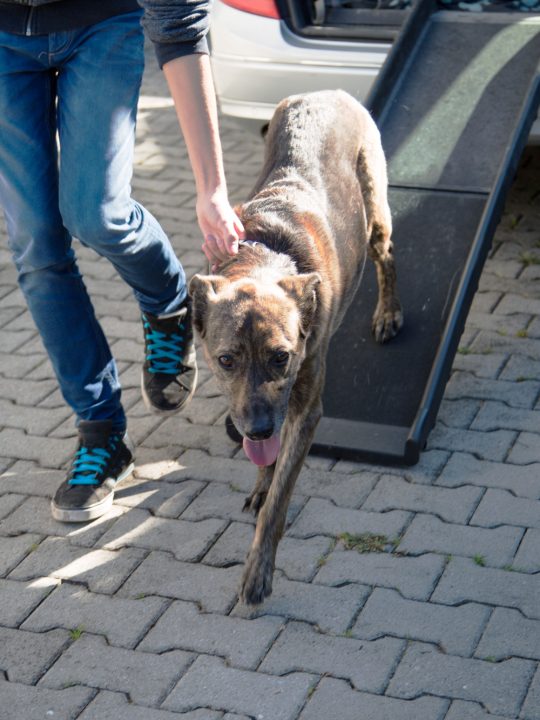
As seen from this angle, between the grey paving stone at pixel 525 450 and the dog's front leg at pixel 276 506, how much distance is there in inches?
37.9

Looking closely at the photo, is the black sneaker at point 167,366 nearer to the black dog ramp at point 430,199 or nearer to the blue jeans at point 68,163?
the blue jeans at point 68,163

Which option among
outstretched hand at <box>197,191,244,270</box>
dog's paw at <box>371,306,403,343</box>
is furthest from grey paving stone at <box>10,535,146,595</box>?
dog's paw at <box>371,306,403,343</box>

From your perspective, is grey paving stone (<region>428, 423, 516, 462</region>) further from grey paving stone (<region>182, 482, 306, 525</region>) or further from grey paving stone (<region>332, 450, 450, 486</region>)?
grey paving stone (<region>182, 482, 306, 525</region>)

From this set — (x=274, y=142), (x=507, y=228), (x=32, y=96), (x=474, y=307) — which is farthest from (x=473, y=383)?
(x=32, y=96)

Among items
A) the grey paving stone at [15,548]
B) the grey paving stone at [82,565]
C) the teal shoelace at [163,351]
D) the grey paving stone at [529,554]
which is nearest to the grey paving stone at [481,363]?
the grey paving stone at [529,554]

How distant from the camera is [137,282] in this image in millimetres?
4609

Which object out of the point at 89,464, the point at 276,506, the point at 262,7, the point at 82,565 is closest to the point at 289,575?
the point at 276,506

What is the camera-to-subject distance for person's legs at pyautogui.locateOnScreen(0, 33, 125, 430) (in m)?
4.04

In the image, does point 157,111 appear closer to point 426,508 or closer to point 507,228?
point 507,228

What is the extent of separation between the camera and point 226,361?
385 centimetres

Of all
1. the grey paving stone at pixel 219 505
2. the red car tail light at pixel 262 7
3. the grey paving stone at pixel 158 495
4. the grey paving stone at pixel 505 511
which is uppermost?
the red car tail light at pixel 262 7

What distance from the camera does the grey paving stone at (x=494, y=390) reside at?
16.8ft

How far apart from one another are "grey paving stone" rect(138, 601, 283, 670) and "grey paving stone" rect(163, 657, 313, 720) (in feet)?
0.25

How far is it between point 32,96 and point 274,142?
1274mm
